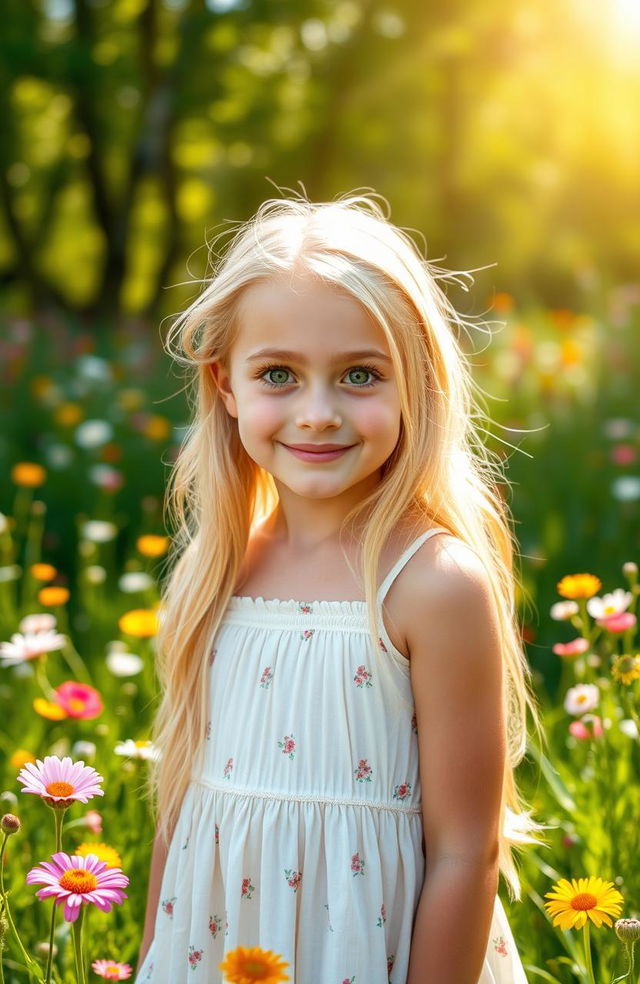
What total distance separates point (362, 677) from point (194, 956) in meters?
0.39

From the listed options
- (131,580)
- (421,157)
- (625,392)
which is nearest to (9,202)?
(421,157)

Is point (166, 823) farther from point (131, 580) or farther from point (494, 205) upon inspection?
point (494, 205)

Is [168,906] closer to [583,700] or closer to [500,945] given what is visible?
[500,945]

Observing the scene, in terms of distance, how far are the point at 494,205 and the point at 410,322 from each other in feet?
53.3

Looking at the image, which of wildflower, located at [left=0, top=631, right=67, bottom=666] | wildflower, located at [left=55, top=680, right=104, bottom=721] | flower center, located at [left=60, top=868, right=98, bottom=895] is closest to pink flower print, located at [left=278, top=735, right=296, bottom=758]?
flower center, located at [left=60, top=868, right=98, bottom=895]

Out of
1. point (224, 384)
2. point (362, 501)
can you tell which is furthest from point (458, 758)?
point (224, 384)

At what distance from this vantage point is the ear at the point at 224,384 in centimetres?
150

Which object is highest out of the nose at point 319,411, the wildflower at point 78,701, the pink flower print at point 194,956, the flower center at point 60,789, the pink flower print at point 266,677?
the nose at point 319,411

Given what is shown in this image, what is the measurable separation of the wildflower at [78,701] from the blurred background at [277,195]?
0.40 ft

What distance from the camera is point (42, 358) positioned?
19.4ft

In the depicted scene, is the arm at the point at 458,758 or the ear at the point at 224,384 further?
the ear at the point at 224,384

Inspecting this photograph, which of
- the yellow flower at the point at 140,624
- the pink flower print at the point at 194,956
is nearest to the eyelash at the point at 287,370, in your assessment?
the pink flower print at the point at 194,956

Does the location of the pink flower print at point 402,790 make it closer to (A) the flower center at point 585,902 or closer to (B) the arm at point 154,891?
(A) the flower center at point 585,902

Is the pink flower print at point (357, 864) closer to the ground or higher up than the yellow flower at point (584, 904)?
higher up
